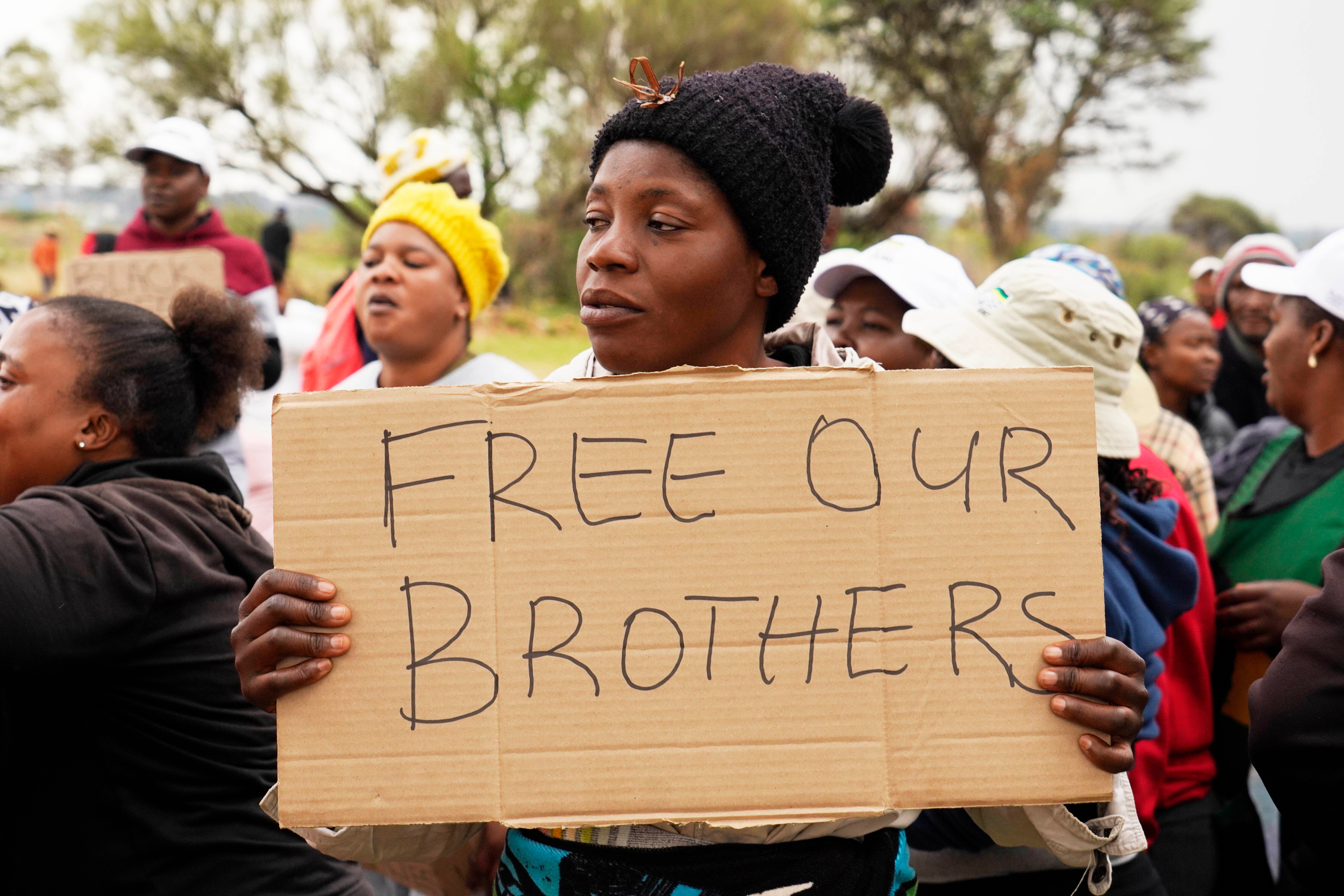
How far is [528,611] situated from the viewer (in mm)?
1441

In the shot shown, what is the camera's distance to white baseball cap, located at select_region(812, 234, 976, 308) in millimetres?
2805

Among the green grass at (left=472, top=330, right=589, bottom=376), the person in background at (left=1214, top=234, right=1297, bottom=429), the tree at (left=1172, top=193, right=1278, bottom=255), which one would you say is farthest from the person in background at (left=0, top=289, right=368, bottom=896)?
the tree at (left=1172, top=193, right=1278, bottom=255)

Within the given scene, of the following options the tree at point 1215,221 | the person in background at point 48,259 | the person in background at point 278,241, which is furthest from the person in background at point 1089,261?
the tree at point 1215,221

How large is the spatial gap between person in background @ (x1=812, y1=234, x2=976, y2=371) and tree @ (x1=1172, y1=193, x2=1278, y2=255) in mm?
28466

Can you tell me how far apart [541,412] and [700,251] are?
35 centimetres

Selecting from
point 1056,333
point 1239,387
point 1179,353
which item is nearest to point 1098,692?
point 1056,333

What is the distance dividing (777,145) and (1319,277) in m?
1.83

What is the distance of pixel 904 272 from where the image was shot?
284 centimetres

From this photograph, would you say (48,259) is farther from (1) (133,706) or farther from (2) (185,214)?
(1) (133,706)

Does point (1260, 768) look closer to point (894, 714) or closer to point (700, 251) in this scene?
point (894, 714)

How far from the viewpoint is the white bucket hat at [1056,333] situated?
2246mm

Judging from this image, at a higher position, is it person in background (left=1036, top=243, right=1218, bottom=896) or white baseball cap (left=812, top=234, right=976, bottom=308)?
white baseball cap (left=812, top=234, right=976, bottom=308)

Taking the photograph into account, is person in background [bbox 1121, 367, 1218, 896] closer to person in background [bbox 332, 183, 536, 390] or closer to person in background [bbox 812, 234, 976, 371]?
person in background [bbox 812, 234, 976, 371]

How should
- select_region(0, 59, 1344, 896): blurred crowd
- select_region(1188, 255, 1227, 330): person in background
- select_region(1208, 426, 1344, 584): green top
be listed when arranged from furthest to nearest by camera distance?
1. select_region(1188, 255, 1227, 330): person in background
2. select_region(1208, 426, 1344, 584): green top
3. select_region(0, 59, 1344, 896): blurred crowd
